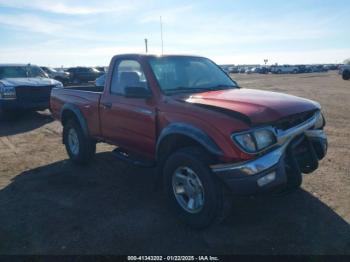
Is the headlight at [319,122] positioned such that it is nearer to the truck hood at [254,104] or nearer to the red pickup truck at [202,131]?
the red pickup truck at [202,131]

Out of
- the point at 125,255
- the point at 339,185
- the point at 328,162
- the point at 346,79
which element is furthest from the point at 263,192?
the point at 346,79

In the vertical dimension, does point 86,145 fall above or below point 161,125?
below

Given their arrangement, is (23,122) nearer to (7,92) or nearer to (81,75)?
(7,92)

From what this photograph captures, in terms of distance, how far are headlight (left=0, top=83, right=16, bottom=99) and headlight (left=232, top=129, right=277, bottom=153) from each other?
949 centimetres

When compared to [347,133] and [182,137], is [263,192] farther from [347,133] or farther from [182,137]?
[347,133]

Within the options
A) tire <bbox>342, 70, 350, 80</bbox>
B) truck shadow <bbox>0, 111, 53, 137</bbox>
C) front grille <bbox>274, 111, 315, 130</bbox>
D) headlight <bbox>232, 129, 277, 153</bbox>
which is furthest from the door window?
tire <bbox>342, 70, 350, 80</bbox>

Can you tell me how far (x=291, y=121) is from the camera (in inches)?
157

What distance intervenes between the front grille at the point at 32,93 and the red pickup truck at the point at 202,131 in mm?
6448

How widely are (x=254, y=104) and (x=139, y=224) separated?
195 centimetres

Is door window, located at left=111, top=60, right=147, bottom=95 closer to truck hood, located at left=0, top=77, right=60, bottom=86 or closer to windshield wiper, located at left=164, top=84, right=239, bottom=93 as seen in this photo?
windshield wiper, located at left=164, top=84, right=239, bottom=93

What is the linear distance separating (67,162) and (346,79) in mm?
32037

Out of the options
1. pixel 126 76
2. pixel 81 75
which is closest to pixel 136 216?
pixel 126 76

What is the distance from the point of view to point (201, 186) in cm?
389

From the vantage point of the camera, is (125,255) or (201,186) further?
(201,186)
